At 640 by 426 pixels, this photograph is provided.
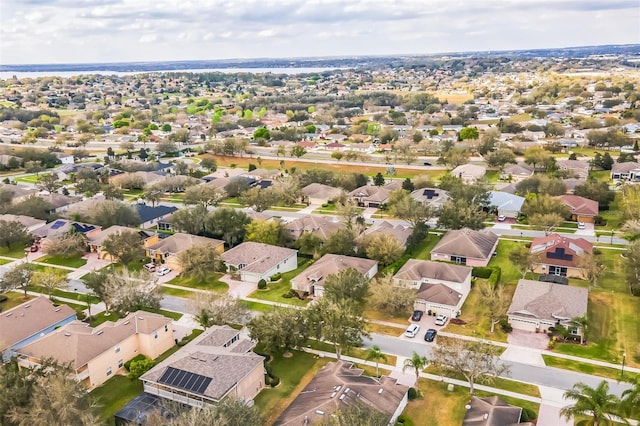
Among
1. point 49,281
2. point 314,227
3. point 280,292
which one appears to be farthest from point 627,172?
point 49,281

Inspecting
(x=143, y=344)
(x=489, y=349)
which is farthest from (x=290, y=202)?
(x=489, y=349)

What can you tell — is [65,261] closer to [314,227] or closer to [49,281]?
[49,281]

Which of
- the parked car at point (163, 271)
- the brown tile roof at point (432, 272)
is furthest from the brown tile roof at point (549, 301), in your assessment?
the parked car at point (163, 271)

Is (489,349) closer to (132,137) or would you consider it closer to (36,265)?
(36,265)

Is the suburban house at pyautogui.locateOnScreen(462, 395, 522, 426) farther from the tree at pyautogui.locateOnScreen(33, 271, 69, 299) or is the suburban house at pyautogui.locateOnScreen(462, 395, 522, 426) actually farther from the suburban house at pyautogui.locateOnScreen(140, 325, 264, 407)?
the tree at pyautogui.locateOnScreen(33, 271, 69, 299)

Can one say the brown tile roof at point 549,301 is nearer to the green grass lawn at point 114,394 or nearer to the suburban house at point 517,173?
the green grass lawn at point 114,394

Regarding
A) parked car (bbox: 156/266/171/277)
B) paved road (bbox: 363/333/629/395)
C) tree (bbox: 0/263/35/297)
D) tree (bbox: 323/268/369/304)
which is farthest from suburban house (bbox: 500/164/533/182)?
tree (bbox: 0/263/35/297)
